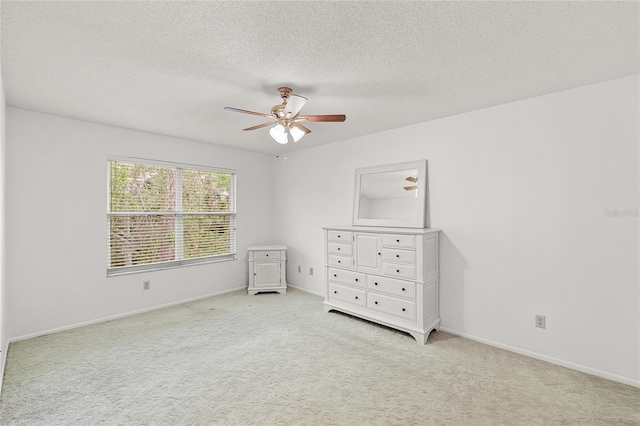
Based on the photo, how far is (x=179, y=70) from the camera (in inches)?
89.6

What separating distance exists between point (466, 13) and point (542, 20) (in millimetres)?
454

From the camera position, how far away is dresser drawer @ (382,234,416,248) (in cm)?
321

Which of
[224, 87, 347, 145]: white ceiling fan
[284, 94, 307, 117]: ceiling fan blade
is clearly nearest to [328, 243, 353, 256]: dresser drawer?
[224, 87, 347, 145]: white ceiling fan

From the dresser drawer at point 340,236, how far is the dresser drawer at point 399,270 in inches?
22.6

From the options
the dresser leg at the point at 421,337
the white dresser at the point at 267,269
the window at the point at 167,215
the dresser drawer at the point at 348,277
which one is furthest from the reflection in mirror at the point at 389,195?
the window at the point at 167,215

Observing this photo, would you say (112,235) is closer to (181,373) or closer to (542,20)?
(181,373)

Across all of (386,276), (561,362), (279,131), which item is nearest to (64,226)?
(279,131)

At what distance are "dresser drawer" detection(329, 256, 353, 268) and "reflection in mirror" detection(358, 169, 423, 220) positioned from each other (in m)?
0.67

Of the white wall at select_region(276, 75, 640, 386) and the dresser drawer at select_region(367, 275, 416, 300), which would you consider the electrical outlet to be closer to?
the white wall at select_region(276, 75, 640, 386)

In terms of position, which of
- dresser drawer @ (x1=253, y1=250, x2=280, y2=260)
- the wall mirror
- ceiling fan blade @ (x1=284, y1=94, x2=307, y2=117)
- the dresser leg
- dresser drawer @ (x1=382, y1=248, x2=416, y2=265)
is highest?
ceiling fan blade @ (x1=284, y1=94, x2=307, y2=117)

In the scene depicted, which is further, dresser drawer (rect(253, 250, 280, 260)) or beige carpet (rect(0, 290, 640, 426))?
dresser drawer (rect(253, 250, 280, 260))

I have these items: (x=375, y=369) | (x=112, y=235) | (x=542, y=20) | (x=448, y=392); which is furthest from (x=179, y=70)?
(x=448, y=392)

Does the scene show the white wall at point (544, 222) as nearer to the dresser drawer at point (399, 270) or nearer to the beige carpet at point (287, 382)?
the beige carpet at point (287, 382)

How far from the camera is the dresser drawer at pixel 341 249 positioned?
379cm
